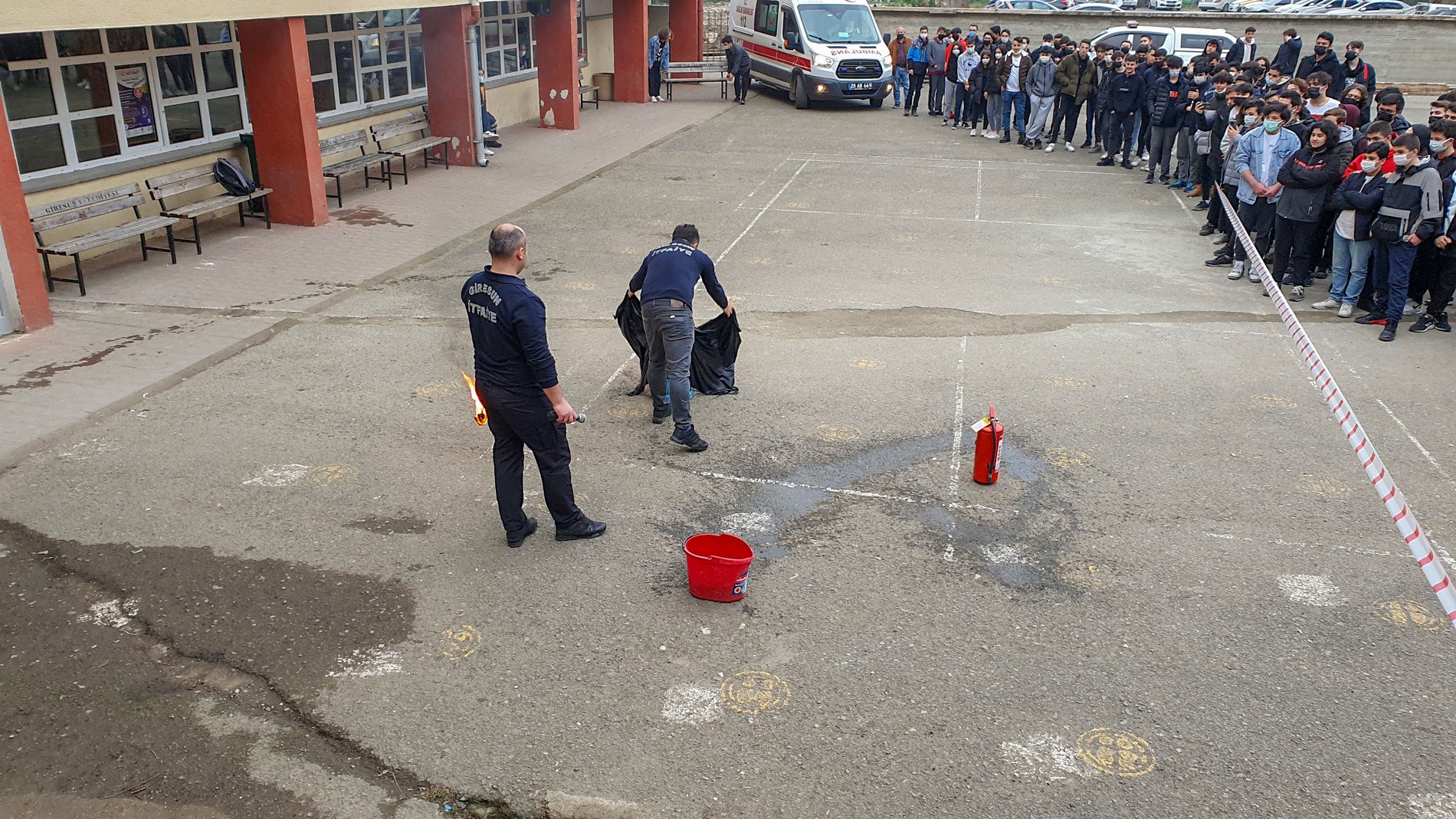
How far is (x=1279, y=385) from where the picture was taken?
891 cm

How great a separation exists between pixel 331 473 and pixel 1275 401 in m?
7.26

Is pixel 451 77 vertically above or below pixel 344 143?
above

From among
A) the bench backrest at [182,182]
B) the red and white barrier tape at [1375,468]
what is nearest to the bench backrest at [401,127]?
the bench backrest at [182,182]

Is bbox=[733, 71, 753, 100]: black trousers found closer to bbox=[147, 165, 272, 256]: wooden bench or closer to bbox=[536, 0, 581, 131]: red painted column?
bbox=[536, 0, 581, 131]: red painted column

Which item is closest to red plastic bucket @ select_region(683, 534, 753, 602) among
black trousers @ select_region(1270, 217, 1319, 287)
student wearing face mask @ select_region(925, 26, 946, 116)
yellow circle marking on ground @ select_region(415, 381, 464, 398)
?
yellow circle marking on ground @ select_region(415, 381, 464, 398)

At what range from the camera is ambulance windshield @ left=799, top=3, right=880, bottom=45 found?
2500 centimetres

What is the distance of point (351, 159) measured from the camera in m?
15.9

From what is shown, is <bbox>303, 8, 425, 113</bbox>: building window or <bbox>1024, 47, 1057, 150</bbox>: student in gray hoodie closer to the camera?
<bbox>303, 8, 425, 113</bbox>: building window

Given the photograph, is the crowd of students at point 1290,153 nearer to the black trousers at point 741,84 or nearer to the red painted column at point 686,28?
the black trousers at point 741,84

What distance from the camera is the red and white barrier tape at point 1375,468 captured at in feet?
17.3

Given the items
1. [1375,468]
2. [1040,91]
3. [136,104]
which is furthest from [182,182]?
[1040,91]

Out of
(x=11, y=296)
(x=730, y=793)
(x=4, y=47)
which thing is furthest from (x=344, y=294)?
(x=730, y=793)

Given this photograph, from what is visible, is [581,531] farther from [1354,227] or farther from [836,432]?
[1354,227]

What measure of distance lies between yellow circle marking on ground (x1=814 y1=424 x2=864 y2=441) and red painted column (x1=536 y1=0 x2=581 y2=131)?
15069 millimetres
